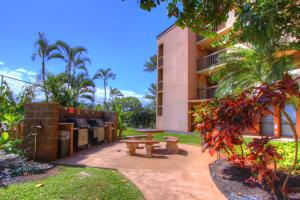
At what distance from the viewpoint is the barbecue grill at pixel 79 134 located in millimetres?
9180

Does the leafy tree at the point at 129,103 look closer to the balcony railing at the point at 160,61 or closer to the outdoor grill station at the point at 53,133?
the balcony railing at the point at 160,61

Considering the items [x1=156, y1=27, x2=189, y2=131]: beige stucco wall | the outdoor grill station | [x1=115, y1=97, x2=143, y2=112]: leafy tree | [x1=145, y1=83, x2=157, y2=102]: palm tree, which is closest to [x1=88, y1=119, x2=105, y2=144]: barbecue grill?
the outdoor grill station

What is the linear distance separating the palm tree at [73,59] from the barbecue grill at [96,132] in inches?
381

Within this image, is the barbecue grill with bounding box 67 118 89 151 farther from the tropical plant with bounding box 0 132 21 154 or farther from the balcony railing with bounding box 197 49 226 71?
Result: the balcony railing with bounding box 197 49 226 71

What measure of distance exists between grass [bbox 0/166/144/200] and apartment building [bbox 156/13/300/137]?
52.2 feet

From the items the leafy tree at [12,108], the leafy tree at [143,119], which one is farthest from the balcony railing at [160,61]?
the leafy tree at [12,108]

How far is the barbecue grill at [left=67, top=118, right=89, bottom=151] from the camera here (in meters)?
9.18

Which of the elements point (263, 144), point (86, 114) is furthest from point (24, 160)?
point (263, 144)

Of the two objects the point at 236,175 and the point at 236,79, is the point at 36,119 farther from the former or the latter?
the point at 236,79

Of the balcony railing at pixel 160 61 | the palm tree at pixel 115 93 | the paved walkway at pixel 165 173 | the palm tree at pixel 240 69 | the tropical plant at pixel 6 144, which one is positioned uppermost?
the balcony railing at pixel 160 61

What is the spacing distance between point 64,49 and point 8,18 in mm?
8754

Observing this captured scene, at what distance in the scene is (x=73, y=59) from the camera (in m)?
20.8

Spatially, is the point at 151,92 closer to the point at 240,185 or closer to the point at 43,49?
the point at 43,49

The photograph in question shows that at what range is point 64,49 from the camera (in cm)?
1980
